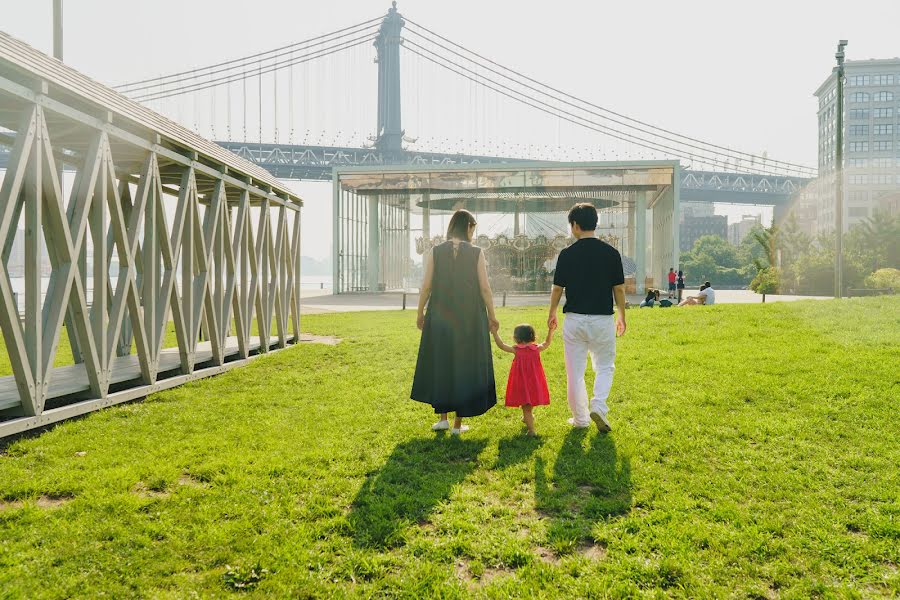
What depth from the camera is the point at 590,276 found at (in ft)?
16.3

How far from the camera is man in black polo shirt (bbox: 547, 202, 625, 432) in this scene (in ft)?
16.3

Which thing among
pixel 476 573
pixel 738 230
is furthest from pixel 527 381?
pixel 738 230

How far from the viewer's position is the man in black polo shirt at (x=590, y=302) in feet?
16.3

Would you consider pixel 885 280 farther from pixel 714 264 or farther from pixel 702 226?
pixel 702 226

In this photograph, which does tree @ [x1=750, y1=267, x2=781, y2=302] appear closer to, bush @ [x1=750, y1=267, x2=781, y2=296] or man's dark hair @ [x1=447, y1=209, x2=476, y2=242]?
bush @ [x1=750, y1=267, x2=781, y2=296]

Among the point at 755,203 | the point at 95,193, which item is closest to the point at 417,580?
the point at 95,193

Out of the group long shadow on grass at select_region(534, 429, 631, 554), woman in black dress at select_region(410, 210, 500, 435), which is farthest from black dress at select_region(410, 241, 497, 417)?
long shadow on grass at select_region(534, 429, 631, 554)

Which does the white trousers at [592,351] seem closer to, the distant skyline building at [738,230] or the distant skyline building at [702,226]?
the distant skyline building at [702,226]

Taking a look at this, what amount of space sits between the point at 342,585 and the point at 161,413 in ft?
12.6

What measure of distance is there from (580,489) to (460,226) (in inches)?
88.1

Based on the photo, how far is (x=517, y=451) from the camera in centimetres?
457

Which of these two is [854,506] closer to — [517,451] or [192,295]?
[517,451]

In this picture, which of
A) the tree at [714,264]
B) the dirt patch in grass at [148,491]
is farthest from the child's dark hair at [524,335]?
the tree at [714,264]

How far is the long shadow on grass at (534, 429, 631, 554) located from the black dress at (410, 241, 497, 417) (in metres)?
0.83
